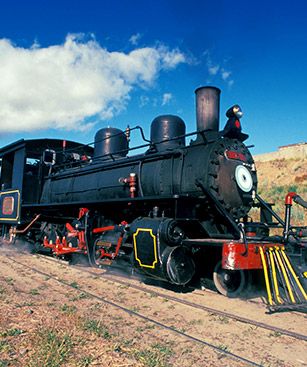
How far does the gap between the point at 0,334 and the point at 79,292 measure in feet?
7.27

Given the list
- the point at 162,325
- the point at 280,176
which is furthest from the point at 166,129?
the point at 280,176

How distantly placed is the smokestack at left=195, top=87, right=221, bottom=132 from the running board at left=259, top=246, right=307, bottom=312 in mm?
2574

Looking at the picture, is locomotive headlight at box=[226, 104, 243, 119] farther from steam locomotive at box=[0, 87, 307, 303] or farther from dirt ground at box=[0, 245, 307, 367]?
dirt ground at box=[0, 245, 307, 367]

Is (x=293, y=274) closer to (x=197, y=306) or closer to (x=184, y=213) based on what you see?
(x=197, y=306)

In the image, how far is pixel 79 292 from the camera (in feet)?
19.3

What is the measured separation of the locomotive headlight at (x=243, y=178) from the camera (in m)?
6.45

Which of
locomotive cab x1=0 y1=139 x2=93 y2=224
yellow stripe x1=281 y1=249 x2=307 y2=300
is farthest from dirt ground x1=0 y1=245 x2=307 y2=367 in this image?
locomotive cab x1=0 y1=139 x2=93 y2=224

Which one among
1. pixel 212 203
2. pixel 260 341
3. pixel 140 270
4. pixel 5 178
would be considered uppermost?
pixel 5 178

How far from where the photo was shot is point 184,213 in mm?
5902

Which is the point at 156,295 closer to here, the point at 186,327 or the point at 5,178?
the point at 186,327

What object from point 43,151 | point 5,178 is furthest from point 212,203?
point 5,178

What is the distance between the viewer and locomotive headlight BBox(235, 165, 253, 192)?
645cm

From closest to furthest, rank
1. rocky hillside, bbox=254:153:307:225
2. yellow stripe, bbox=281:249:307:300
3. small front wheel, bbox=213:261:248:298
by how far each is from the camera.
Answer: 1. yellow stripe, bbox=281:249:307:300
2. small front wheel, bbox=213:261:248:298
3. rocky hillside, bbox=254:153:307:225

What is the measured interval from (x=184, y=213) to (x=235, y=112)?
6.92 feet
